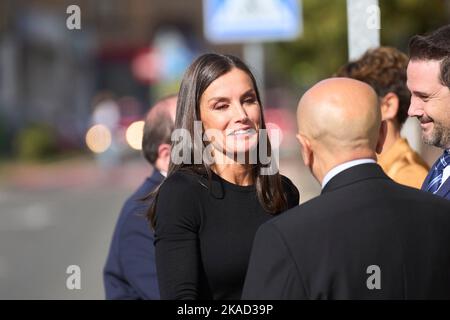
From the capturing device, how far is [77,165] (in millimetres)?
28531

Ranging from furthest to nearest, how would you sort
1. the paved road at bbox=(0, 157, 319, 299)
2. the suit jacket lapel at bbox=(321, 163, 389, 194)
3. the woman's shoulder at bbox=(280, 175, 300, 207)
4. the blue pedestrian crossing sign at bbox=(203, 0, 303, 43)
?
the paved road at bbox=(0, 157, 319, 299), the blue pedestrian crossing sign at bbox=(203, 0, 303, 43), the woman's shoulder at bbox=(280, 175, 300, 207), the suit jacket lapel at bbox=(321, 163, 389, 194)

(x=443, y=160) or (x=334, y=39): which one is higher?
(x=334, y=39)

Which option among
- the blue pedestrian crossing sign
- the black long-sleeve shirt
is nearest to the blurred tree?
the blue pedestrian crossing sign

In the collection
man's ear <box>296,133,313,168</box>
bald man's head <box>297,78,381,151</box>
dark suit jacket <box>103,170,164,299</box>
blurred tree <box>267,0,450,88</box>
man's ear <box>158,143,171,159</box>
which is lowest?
dark suit jacket <box>103,170,164,299</box>

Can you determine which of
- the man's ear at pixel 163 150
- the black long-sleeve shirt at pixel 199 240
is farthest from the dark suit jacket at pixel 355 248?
the man's ear at pixel 163 150

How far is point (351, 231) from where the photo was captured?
2.27m

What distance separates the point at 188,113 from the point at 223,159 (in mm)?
193

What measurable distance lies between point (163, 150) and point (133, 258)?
0.52 metres

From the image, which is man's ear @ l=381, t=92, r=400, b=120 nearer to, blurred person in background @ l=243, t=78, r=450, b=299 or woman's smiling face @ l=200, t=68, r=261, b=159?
woman's smiling face @ l=200, t=68, r=261, b=159

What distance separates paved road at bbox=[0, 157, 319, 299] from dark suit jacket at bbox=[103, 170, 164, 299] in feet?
14.4

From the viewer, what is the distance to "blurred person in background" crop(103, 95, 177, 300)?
3596 millimetres

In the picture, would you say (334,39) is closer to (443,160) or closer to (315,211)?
(443,160)

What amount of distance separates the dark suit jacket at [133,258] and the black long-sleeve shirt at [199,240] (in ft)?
2.18

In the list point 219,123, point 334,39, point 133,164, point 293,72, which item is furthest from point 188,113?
point 133,164
